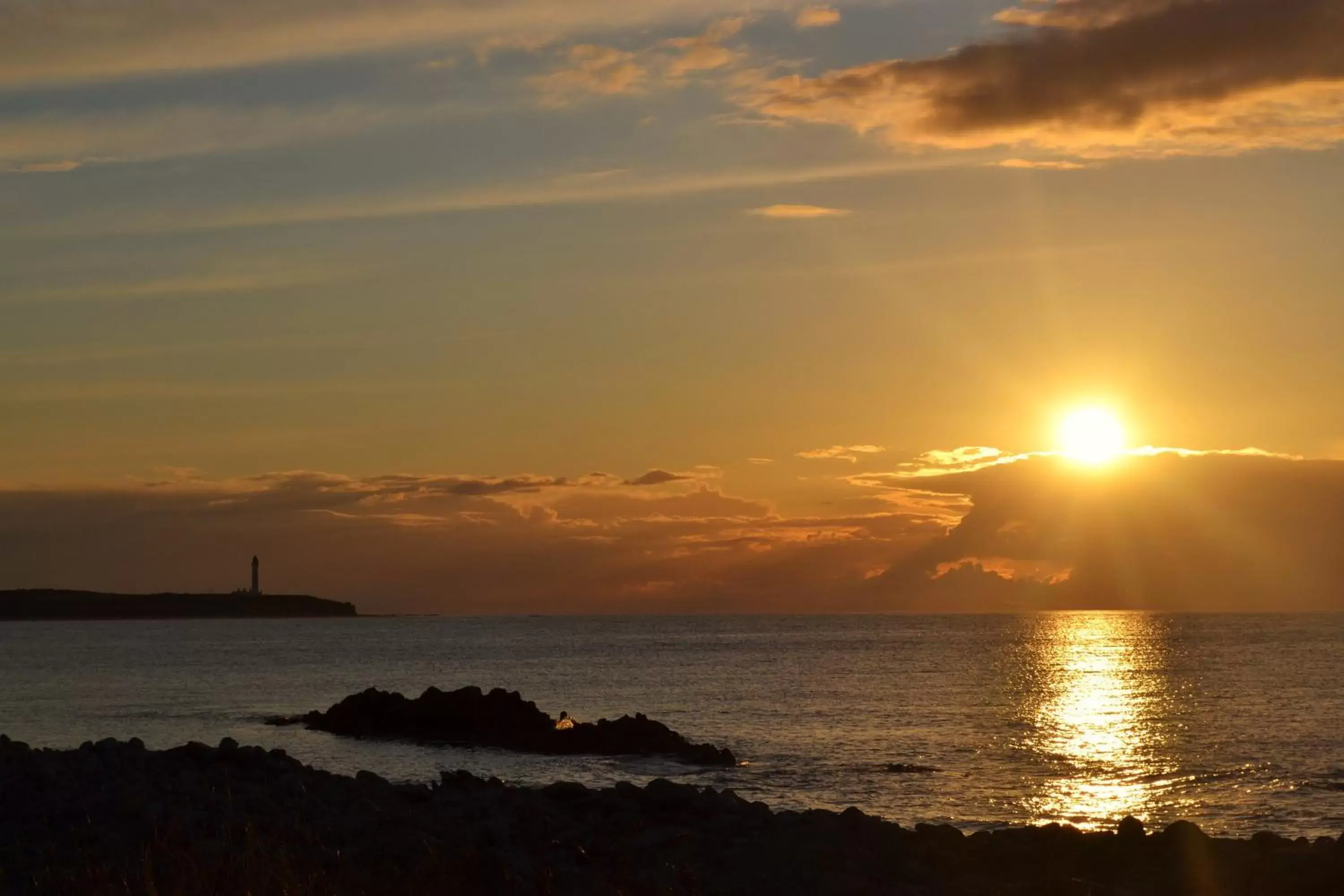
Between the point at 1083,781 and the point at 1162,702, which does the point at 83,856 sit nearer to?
the point at 1083,781

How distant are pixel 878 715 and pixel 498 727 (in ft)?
57.6

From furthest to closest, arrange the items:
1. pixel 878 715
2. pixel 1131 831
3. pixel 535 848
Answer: pixel 878 715
pixel 1131 831
pixel 535 848

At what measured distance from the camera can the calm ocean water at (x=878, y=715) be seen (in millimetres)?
33562

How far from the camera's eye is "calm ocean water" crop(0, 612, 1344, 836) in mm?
33562

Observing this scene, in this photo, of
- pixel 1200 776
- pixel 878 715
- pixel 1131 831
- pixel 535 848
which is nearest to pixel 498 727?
pixel 878 715

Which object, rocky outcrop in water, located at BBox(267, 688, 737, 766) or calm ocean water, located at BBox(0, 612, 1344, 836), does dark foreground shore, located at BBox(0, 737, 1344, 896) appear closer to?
calm ocean water, located at BBox(0, 612, 1344, 836)

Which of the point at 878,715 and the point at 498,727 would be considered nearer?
the point at 498,727

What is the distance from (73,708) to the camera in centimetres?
6303

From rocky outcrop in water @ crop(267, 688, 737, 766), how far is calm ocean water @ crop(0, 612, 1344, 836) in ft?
4.98

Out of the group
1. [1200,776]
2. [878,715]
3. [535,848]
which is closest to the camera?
[535,848]

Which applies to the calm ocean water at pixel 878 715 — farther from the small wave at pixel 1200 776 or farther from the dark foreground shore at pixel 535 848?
the dark foreground shore at pixel 535 848

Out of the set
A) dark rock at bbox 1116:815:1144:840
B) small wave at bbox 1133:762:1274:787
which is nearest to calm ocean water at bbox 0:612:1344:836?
small wave at bbox 1133:762:1274:787

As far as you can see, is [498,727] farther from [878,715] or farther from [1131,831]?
[1131,831]

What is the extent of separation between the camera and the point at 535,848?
1859 cm
